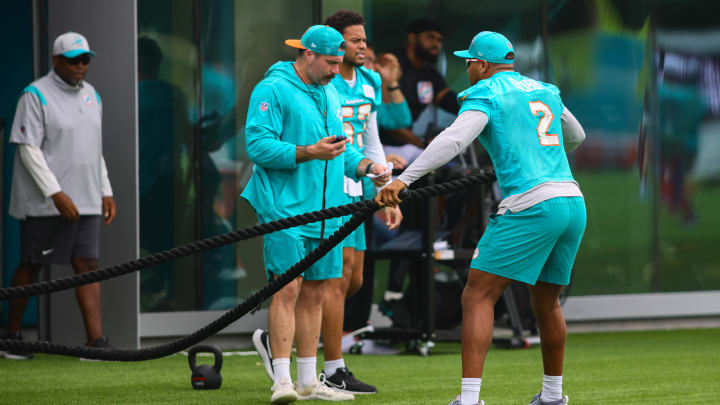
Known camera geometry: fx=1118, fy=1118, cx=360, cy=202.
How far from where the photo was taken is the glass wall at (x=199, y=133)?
8.71 metres

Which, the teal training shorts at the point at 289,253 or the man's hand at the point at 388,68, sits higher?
the man's hand at the point at 388,68

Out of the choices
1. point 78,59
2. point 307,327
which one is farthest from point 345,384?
point 78,59

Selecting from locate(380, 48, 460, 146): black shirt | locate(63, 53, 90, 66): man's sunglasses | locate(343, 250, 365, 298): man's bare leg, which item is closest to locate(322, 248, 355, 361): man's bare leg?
locate(343, 250, 365, 298): man's bare leg

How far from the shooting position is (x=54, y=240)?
748 cm

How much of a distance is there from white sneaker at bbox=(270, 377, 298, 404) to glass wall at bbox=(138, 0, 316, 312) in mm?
3620

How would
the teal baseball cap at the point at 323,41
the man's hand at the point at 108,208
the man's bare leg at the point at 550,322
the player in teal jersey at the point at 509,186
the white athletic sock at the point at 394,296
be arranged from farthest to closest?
the white athletic sock at the point at 394,296 → the man's hand at the point at 108,208 → the teal baseball cap at the point at 323,41 → the man's bare leg at the point at 550,322 → the player in teal jersey at the point at 509,186

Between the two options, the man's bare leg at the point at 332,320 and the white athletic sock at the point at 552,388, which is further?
the man's bare leg at the point at 332,320

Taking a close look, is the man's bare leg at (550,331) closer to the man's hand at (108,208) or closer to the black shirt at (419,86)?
the man's hand at (108,208)

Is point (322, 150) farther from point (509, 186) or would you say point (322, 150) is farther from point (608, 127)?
point (608, 127)

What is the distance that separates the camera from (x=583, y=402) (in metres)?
5.63

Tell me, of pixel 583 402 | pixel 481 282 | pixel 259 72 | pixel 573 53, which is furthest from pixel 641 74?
pixel 481 282

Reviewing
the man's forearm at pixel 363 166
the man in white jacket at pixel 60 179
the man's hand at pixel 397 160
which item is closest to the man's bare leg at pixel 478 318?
the man's forearm at pixel 363 166

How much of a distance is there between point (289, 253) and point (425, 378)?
1.71 m

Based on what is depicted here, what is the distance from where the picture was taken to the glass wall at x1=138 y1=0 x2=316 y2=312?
8.71 meters
